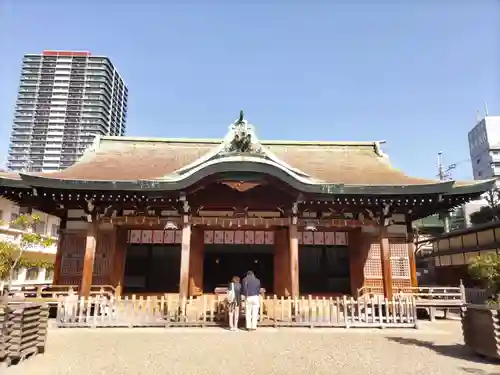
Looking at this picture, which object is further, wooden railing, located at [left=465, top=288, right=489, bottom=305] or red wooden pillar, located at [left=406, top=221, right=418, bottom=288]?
wooden railing, located at [left=465, top=288, right=489, bottom=305]

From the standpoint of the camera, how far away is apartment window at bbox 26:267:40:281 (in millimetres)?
31769

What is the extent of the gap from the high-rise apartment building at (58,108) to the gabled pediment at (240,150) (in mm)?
109218

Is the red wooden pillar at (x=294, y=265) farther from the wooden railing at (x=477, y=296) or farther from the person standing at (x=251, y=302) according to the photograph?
the wooden railing at (x=477, y=296)

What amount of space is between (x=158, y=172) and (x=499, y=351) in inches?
473

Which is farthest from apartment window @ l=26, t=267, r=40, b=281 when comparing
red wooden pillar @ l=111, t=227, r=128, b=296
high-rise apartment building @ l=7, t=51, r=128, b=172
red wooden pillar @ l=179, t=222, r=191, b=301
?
high-rise apartment building @ l=7, t=51, r=128, b=172

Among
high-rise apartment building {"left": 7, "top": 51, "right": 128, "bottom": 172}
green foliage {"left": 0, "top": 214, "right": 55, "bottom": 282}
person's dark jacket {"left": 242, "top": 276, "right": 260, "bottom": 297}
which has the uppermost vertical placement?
high-rise apartment building {"left": 7, "top": 51, "right": 128, "bottom": 172}

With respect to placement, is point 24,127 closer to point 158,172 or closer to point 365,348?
point 158,172

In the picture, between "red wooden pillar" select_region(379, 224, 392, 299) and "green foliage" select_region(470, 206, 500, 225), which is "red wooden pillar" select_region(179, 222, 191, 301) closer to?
"red wooden pillar" select_region(379, 224, 392, 299)

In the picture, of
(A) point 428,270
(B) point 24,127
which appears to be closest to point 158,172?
(A) point 428,270

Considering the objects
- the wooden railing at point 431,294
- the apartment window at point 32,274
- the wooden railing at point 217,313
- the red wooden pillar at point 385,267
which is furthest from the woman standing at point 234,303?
the apartment window at point 32,274

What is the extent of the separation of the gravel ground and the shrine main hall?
7.59ft

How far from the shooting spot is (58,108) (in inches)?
4537

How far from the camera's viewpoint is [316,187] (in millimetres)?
11664

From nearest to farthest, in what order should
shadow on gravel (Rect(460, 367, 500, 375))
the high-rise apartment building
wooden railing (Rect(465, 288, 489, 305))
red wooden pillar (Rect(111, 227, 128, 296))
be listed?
1. shadow on gravel (Rect(460, 367, 500, 375))
2. red wooden pillar (Rect(111, 227, 128, 296))
3. wooden railing (Rect(465, 288, 489, 305))
4. the high-rise apartment building
